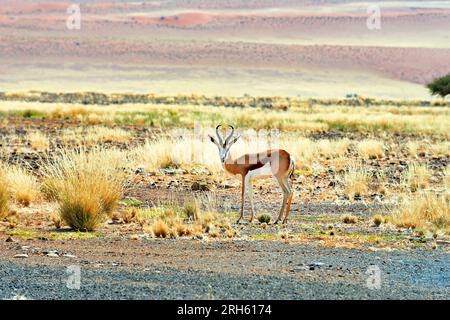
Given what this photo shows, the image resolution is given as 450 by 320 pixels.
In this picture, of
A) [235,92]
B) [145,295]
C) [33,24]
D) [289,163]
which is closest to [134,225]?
[289,163]

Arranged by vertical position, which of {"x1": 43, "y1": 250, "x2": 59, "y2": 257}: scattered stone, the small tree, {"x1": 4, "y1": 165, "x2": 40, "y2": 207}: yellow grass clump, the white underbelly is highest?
the small tree

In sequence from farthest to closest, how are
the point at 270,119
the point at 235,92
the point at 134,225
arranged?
the point at 235,92 → the point at 270,119 → the point at 134,225

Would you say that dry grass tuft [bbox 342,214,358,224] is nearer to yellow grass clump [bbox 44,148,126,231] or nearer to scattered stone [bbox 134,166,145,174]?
yellow grass clump [bbox 44,148,126,231]

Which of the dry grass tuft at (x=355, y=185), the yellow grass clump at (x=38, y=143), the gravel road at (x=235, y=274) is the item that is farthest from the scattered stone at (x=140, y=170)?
the gravel road at (x=235, y=274)

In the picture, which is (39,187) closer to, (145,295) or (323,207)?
(323,207)

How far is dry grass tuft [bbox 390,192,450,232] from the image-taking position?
1516 cm

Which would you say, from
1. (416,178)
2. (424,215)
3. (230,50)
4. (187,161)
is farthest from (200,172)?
(230,50)

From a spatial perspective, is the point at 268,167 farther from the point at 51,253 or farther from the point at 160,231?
the point at 51,253

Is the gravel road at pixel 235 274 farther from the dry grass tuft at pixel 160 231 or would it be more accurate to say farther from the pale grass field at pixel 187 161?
the pale grass field at pixel 187 161

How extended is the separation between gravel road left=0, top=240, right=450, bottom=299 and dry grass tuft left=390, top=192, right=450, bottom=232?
7.69 feet

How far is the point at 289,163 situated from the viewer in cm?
1569

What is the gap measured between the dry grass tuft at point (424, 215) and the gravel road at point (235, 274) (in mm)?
2344

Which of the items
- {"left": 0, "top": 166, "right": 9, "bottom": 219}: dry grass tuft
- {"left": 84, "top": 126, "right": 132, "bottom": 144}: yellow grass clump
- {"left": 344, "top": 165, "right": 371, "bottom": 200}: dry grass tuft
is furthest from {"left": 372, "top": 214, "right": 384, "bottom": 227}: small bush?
{"left": 84, "top": 126, "right": 132, "bottom": 144}: yellow grass clump

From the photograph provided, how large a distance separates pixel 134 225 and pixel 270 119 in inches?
1387
